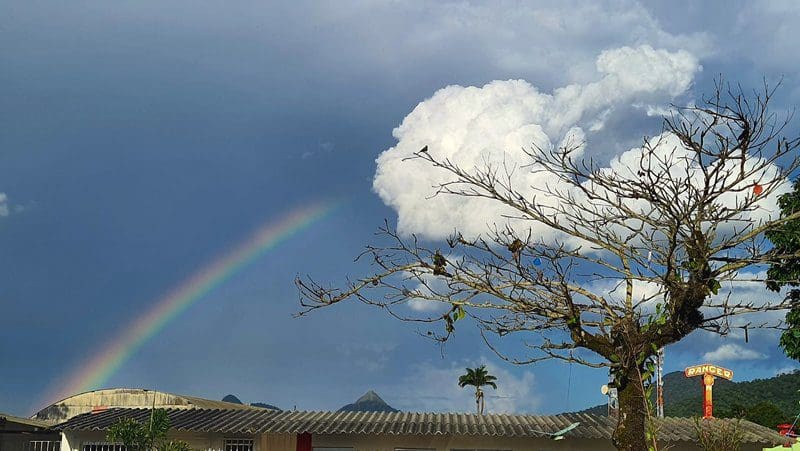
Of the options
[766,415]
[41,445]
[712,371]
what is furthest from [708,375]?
[41,445]

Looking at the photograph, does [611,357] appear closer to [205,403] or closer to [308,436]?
[308,436]

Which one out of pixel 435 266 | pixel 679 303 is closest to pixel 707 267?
pixel 679 303

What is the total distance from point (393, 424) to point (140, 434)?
5754mm

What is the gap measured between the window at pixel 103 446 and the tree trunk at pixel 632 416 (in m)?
16.3

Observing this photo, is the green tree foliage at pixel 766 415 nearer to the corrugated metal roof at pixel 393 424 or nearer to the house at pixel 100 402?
the corrugated metal roof at pixel 393 424

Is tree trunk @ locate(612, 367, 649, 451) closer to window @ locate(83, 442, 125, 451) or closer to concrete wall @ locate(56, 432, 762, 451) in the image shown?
concrete wall @ locate(56, 432, 762, 451)

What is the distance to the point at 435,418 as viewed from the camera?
838 inches

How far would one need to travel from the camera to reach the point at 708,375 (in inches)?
1125

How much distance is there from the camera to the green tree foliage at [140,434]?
757 inches

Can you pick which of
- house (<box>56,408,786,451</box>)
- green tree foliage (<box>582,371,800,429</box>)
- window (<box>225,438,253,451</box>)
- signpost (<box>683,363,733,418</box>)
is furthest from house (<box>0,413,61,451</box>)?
green tree foliage (<box>582,371,800,429</box>)

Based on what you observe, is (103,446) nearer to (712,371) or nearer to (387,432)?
(387,432)

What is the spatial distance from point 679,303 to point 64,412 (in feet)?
107

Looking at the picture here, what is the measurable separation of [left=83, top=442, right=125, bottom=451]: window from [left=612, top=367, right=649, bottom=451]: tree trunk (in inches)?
640

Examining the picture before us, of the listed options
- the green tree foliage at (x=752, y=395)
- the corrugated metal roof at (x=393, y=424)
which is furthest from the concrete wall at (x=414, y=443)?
the green tree foliage at (x=752, y=395)
